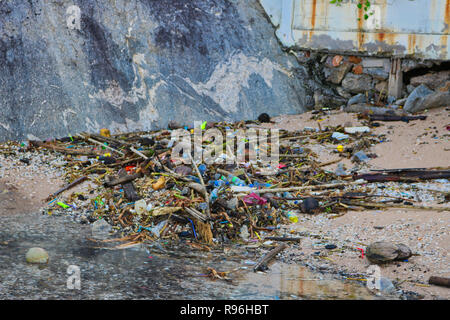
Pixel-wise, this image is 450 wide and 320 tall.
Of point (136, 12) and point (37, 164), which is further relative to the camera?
point (136, 12)

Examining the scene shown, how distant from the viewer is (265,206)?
5.63 m

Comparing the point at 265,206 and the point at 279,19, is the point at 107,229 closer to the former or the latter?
the point at 265,206

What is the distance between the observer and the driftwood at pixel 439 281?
13.1 ft

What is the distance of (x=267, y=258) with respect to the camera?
4617 millimetres

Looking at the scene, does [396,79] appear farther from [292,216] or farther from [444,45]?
[292,216]

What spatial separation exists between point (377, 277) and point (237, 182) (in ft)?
7.65

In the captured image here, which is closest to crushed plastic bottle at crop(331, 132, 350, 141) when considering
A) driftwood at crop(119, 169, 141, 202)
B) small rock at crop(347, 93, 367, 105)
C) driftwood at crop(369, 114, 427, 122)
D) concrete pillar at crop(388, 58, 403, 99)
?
driftwood at crop(369, 114, 427, 122)

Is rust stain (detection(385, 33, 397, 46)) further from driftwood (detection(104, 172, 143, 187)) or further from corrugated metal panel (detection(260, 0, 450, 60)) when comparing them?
driftwood (detection(104, 172, 143, 187))

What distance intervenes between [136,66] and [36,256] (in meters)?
5.63

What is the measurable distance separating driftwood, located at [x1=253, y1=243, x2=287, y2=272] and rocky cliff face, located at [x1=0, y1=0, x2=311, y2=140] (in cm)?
500

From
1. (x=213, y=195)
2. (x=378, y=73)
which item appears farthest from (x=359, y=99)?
(x=213, y=195)

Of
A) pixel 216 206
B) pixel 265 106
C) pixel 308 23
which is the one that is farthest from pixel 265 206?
pixel 308 23

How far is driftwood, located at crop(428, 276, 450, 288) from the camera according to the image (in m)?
3.98

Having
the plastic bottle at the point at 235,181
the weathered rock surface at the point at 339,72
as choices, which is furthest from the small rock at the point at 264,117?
the plastic bottle at the point at 235,181
